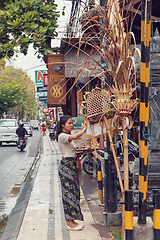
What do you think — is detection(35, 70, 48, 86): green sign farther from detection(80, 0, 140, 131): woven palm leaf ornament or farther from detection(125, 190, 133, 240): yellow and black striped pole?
detection(125, 190, 133, 240): yellow and black striped pole

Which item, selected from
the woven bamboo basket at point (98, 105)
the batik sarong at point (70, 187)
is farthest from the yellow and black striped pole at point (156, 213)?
the batik sarong at point (70, 187)

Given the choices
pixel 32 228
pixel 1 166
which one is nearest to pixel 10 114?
pixel 1 166

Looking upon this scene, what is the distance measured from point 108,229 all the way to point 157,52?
292 cm

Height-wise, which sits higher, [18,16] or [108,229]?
[18,16]

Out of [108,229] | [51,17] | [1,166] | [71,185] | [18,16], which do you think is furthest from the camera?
[1,166]

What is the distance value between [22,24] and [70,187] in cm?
565

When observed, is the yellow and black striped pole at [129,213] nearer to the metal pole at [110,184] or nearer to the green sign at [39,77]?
the metal pole at [110,184]

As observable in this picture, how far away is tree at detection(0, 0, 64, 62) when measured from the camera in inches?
370

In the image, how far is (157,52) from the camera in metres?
5.82

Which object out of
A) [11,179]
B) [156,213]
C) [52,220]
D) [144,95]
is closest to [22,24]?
[11,179]

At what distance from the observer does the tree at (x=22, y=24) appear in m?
9.39

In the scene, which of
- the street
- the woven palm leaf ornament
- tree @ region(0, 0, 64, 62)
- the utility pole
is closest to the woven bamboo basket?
the woven palm leaf ornament

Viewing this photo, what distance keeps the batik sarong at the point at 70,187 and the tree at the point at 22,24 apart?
474cm

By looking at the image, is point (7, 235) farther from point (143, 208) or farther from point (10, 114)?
point (10, 114)
